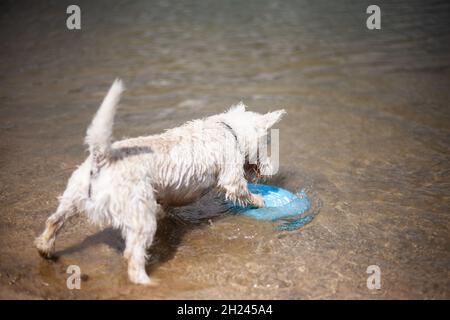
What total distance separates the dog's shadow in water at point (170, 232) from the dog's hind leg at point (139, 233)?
0.89 ft

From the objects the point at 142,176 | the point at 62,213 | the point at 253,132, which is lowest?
the point at 62,213

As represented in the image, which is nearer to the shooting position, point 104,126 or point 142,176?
point 104,126

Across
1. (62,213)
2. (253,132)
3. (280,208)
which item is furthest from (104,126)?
(280,208)

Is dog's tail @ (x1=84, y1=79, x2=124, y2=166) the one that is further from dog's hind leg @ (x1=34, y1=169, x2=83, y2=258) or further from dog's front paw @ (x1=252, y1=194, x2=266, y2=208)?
dog's front paw @ (x1=252, y1=194, x2=266, y2=208)

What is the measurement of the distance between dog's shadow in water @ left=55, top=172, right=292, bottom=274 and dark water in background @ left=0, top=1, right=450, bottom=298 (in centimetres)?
2

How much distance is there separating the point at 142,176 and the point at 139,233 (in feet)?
1.59

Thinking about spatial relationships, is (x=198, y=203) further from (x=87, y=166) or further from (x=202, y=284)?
(x=87, y=166)

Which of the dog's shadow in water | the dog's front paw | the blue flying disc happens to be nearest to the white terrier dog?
the dog's front paw

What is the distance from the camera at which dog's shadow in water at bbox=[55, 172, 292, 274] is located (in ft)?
14.1

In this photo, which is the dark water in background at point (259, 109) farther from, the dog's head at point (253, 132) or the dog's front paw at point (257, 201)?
the dog's head at point (253, 132)

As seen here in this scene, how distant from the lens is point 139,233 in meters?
3.62

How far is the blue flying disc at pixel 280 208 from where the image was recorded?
4.81 m

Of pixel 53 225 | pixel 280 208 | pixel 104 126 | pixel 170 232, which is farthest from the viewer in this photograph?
pixel 280 208

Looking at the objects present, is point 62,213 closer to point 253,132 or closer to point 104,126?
point 104,126
